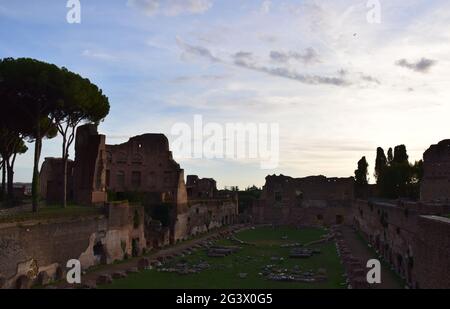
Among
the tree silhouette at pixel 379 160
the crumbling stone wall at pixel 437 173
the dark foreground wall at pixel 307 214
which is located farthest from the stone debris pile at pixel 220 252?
the tree silhouette at pixel 379 160

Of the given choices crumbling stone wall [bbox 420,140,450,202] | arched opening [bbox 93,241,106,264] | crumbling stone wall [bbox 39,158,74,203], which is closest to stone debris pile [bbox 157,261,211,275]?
arched opening [bbox 93,241,106,264]

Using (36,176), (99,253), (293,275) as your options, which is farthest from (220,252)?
(36,176)

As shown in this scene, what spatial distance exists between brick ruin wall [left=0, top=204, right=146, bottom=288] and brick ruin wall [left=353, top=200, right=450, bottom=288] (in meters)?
13.1

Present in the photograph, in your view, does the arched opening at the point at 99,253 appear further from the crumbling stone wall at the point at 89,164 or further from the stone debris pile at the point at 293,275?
the stone debris pile at the point at 293,275

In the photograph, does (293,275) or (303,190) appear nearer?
(293,275)

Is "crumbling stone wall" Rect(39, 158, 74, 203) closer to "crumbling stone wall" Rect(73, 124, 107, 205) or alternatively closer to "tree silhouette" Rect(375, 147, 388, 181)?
"crumbling stone wall" Rect(73, 124, 107, 205)

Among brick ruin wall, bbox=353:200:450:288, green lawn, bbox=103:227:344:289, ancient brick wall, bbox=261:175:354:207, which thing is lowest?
green lawn, bbox=103:227:344:289

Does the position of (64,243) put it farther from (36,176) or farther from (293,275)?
(293,275)

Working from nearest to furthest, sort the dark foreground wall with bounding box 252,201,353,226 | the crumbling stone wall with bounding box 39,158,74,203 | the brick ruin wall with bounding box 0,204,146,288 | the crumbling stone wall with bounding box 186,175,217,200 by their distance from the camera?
1. the brick ruin wall with bounding box 0,204,146,288
2. the crumbling stone wall with bounding box 39,158,74,203
3. the dark foreground wall with bounding box 252,201,353,226
4. the crumbling stone wall with bounding box 186,175,217,200

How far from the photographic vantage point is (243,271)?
21.5 meters

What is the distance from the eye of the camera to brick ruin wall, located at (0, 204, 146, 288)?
1702 cm

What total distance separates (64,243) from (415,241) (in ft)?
44.5

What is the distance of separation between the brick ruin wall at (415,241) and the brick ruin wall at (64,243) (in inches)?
515

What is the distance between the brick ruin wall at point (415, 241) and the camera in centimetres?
1301
